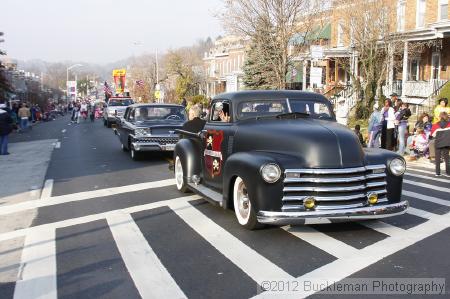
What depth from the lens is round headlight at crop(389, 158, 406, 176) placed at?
22.6ft

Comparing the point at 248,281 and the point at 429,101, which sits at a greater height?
the point at 429,101

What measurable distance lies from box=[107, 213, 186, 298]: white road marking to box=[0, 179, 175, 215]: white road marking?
1.95 metres

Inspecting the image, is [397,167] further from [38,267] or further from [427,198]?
[38,267]

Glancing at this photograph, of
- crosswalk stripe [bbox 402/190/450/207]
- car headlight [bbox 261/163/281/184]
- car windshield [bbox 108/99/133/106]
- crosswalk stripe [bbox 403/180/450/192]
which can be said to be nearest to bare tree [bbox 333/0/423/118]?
car windshield [bbox 108/99/133/106]

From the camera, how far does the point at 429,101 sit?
24297 mm

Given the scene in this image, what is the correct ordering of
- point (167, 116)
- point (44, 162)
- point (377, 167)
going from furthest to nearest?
point (167, 116), point (44, 162), point (377, 167)

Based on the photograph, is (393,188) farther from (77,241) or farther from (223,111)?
(77,241)

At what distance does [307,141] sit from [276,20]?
59.0 feet

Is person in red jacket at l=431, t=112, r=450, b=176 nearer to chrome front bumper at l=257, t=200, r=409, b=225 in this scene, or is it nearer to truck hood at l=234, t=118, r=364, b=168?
truck hood at l=234, t=118, r=364, b=168

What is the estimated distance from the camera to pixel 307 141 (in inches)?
264

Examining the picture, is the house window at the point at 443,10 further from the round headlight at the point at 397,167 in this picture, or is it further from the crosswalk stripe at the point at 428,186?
the round headlight at the point at 397,167

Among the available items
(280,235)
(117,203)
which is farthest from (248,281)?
(117,203)

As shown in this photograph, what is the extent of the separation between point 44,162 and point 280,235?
10209 millimetres

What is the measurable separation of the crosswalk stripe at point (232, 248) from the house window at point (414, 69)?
24.1 m
